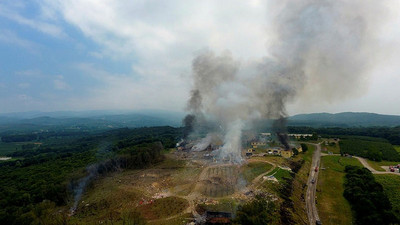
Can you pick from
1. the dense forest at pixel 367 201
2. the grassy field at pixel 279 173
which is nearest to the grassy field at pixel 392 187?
the dense forest at pixel 367 201

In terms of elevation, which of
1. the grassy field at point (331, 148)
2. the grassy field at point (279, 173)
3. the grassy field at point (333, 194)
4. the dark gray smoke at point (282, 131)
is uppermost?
the dark gray smoke at point (282, 131)

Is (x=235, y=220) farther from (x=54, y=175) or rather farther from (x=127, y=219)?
(x=54, y=175)

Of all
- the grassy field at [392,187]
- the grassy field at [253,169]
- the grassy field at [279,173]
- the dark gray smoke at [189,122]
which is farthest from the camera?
the dark gray smoke at [189,122]

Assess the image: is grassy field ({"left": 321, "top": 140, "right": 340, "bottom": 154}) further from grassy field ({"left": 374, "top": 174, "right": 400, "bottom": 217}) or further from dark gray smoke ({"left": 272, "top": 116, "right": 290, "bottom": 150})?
grassy field ({"left": 374, "top": 174, "right": 400, "bottom": 217})

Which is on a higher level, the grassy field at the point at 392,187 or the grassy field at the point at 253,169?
the grassy field at the point at 253,169

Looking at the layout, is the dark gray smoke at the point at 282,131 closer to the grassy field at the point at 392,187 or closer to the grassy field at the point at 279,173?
the grassy field at the point at 279,173

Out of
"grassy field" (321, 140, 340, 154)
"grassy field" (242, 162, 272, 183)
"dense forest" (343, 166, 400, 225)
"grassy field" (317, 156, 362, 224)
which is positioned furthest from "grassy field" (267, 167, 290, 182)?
"grassy field" (321, 140, 340, 154)
